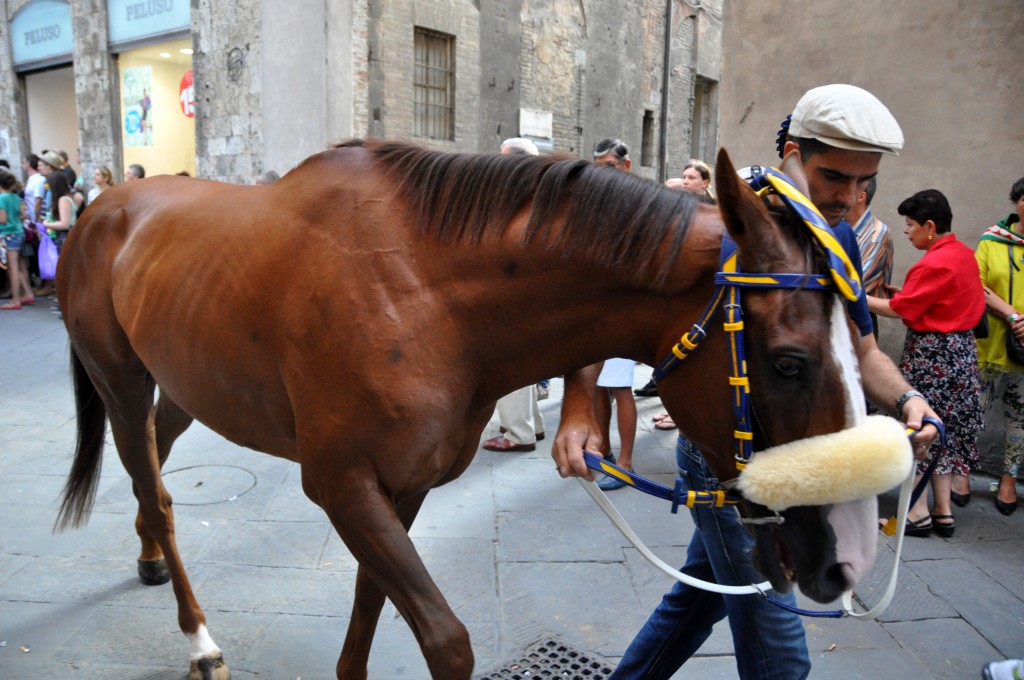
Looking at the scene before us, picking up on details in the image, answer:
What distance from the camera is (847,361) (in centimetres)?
138

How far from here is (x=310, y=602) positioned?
324cm

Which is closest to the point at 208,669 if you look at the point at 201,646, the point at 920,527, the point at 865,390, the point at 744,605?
the point at 201,646

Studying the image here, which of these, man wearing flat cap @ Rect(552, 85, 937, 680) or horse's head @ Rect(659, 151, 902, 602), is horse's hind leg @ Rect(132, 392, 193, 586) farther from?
horse's head @ Rect(659, 151, 902, 602)

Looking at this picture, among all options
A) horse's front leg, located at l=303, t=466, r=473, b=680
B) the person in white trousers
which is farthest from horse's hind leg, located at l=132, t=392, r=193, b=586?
the person in white trousers

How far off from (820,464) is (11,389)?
7338 mm

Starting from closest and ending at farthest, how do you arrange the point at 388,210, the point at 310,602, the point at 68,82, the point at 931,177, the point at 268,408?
the point at 388,210, the point at 268,408, the point at 310,602, the point at 931,177, the point at 68,82

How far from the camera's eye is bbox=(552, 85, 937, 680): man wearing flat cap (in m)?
1.76

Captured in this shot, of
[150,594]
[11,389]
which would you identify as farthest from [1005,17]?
[11,389]

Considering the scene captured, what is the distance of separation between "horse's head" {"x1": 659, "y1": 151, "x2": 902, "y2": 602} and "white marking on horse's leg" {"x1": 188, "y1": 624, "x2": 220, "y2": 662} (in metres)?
2.18

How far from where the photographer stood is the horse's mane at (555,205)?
61.9 inches

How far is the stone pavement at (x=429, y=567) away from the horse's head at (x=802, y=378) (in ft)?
5.13

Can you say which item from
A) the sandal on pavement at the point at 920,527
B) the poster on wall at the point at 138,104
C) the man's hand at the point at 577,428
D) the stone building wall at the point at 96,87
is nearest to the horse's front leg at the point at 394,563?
the man's hand at the point at 577,428

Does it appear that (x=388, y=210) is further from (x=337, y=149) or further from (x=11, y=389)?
(x=11, y=389)

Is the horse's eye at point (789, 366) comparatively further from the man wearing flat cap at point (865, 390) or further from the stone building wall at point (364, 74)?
the stone building wall at point (364, 74)
